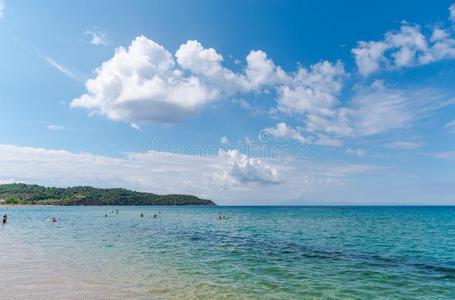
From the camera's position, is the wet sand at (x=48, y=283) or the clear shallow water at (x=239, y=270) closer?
the wet sand at (x=48, y=283)

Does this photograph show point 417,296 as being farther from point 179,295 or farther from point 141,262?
point 141,262

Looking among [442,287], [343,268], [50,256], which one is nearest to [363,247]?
[343,268]

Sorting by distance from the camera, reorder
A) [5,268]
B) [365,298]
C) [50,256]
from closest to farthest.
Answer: [365,298]
[5,268]
[50,256]

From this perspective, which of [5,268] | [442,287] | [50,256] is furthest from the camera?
[50,256]

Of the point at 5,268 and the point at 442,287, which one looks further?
the point at 5,268

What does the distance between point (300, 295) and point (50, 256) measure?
2020 cm

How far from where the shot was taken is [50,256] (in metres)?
26.8

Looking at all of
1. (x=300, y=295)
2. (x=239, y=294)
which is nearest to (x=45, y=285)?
(x=239, y=294)

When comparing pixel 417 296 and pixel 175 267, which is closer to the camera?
pixel 417 296

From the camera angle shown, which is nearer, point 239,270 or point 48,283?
point 48,283

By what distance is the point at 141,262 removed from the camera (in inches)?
981

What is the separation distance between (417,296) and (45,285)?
18623 mm

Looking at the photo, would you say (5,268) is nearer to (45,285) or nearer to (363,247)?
(45,285)

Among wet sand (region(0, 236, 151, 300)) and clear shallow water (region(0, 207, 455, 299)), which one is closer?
wet sand (region(0, 236, 151, 300))
